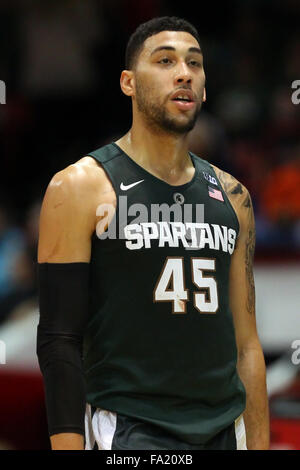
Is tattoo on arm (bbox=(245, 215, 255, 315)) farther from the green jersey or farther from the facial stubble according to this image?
the facial stubble

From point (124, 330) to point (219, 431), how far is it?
1.60 ft

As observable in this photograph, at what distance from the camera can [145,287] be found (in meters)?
3.26

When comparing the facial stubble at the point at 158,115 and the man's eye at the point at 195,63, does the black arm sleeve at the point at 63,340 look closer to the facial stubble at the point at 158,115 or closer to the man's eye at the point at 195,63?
the facial stubble at the point at 158,115

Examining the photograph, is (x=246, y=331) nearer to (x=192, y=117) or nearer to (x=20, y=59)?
(x=192, y=117)

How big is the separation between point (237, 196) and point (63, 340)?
964 mm

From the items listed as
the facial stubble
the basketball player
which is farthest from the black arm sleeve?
the facial stubble

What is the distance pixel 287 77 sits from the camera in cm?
938

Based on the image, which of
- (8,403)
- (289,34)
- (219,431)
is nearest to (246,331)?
(219,431)

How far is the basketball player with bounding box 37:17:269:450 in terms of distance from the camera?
3184mm

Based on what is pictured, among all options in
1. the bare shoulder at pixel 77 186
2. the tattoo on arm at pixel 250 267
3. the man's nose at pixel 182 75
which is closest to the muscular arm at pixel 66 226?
the bare shoulder at pixel 77 186

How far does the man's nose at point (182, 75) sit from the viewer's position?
336 centimetres

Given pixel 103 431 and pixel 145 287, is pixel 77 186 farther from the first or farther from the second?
pixel 103 431

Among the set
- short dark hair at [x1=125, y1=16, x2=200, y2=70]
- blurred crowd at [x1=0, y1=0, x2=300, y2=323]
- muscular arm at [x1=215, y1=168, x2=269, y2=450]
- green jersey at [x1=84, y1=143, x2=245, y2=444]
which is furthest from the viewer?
blurred crowd at [x1=0, y1=0, x2=300, y2=323]

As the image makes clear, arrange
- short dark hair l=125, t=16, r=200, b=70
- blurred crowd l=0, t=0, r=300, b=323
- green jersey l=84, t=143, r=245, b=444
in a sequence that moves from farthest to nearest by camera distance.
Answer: blurred crowd l=0, t=0, r=300, b=323 < short dark hair l=125, t=16, r=200, b=70 < green jersey l=84, t=143, r=245, b=444
